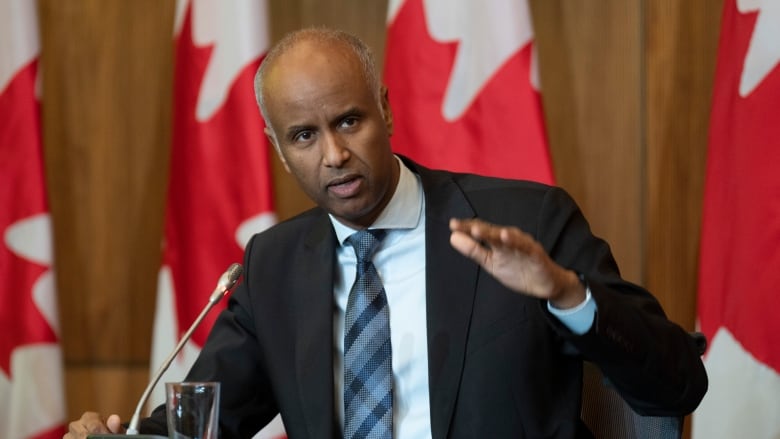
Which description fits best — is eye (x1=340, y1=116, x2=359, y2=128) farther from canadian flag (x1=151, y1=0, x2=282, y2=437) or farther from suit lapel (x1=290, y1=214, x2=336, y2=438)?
canadian flag (x1=151, y1=0, x2=282, y2=437)

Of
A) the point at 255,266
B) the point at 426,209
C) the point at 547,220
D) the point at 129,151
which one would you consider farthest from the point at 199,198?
the point at 547,220

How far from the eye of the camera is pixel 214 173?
10.3ft

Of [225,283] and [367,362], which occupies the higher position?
[225,283]

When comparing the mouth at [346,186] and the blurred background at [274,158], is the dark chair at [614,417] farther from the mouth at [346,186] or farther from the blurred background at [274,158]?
the blurred background at [274,158]

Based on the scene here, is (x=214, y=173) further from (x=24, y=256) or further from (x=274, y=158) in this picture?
(x=24, y=256)

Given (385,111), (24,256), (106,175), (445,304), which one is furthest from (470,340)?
(106,175)

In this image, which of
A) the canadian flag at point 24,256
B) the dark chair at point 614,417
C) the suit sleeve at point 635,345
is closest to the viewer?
the suit sleeve at point 635,345

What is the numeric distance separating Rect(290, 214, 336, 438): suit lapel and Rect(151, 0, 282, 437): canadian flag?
2.95 feet

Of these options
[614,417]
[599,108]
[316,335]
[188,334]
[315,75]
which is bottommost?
[614,417]

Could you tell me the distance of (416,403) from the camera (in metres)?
2.07

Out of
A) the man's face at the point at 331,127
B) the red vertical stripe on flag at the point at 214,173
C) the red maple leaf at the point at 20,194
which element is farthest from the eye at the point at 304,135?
the red maple leaf at the point at 20,194

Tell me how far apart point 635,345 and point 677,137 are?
58.0 inches

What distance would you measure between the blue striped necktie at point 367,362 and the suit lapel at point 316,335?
40 mm

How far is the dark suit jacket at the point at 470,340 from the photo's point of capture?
1.76 m
